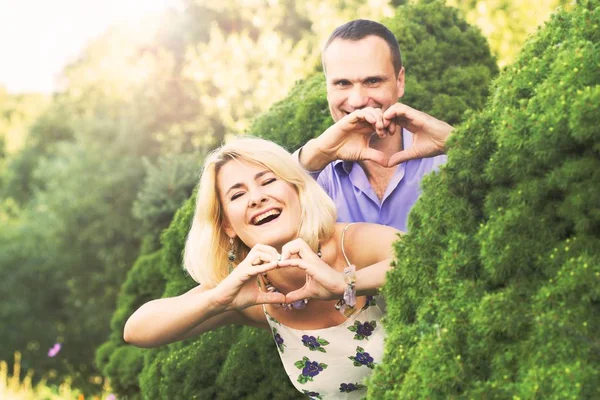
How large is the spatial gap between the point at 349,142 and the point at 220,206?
67 cm

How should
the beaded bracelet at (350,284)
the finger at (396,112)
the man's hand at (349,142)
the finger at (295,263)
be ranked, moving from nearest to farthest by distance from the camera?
1. the finger at (295,263)
2. the beaded bracelet at (350,284)
3. the finger at (396,112)
4. the man's hand at (349,142)

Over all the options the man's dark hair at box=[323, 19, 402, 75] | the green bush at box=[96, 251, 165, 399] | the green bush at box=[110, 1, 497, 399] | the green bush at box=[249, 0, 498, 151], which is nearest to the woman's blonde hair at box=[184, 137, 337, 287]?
the man's dark hair at box=[323, 19, 402, 75]

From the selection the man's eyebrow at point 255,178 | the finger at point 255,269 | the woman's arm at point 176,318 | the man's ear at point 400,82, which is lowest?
the finger at point 255,269

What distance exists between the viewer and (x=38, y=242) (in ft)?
58.7

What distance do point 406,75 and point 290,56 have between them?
1508 cm

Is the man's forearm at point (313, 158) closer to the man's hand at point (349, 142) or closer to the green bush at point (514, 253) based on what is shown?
the man's hand at point (349, 142)

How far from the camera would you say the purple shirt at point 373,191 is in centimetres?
443

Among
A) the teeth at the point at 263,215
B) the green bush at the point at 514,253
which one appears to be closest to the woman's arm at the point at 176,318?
the teeth at the point at 263,215

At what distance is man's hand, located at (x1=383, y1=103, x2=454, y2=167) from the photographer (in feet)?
11.7

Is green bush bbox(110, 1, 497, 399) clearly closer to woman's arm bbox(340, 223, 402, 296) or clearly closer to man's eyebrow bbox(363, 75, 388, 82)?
man's eyebrow bbox(363, 75, 388, 82)

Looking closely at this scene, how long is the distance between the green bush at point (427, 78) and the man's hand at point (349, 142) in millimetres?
1314

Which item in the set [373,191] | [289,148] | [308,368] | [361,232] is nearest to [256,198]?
[361,232]

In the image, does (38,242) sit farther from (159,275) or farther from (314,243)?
(314,243)

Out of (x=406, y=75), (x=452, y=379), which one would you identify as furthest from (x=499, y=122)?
(x=406, y=75)
